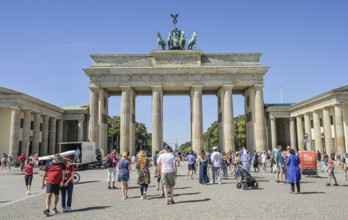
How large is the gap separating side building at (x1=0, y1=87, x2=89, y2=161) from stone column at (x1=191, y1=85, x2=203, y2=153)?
2120 cm

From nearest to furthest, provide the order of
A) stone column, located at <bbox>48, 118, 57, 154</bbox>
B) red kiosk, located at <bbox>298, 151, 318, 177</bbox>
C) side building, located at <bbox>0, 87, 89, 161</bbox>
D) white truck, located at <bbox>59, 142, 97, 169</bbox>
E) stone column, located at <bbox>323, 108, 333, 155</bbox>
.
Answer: red kiosk, located at <bbox>298, 151, 318, 177</bbox>
white truck, located at <bbox>59, 142, 97, 169</bbox>
side building, located at <bbox>0, 87, 89, 161</bbox>
stone column, located at <bbox>323, 108, 333, 155</bbox>
stone column, located at <bbox>48, 118, 57, 154</bbox>

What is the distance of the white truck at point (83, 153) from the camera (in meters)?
31.4

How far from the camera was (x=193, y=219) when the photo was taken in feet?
26.9

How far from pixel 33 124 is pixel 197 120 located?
2689 cm

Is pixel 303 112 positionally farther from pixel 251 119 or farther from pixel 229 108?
pixel 229 108

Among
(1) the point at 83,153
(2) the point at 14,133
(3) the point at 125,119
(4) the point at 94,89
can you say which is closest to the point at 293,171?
(1) the point at 83,153

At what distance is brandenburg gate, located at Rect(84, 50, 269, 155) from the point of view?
1913 inches

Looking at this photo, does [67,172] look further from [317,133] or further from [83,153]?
[317,133]

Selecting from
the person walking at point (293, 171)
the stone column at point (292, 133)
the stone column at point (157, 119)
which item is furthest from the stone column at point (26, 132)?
the stone column at point (292, 133)

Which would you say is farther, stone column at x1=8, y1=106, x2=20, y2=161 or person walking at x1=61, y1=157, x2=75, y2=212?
stone column at x1=8, y1=106, x2=20, y2=161

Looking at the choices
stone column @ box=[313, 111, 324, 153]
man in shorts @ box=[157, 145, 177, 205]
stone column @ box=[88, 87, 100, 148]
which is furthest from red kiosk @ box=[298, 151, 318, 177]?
stone column @ box=[88, 87, 100, 148]

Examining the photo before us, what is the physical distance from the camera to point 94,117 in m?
48.6

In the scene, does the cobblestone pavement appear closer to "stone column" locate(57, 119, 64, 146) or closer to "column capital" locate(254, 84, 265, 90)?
"column capital" locate(254, 84, 265, 90)

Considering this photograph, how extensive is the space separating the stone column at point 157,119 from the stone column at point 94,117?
938cm
